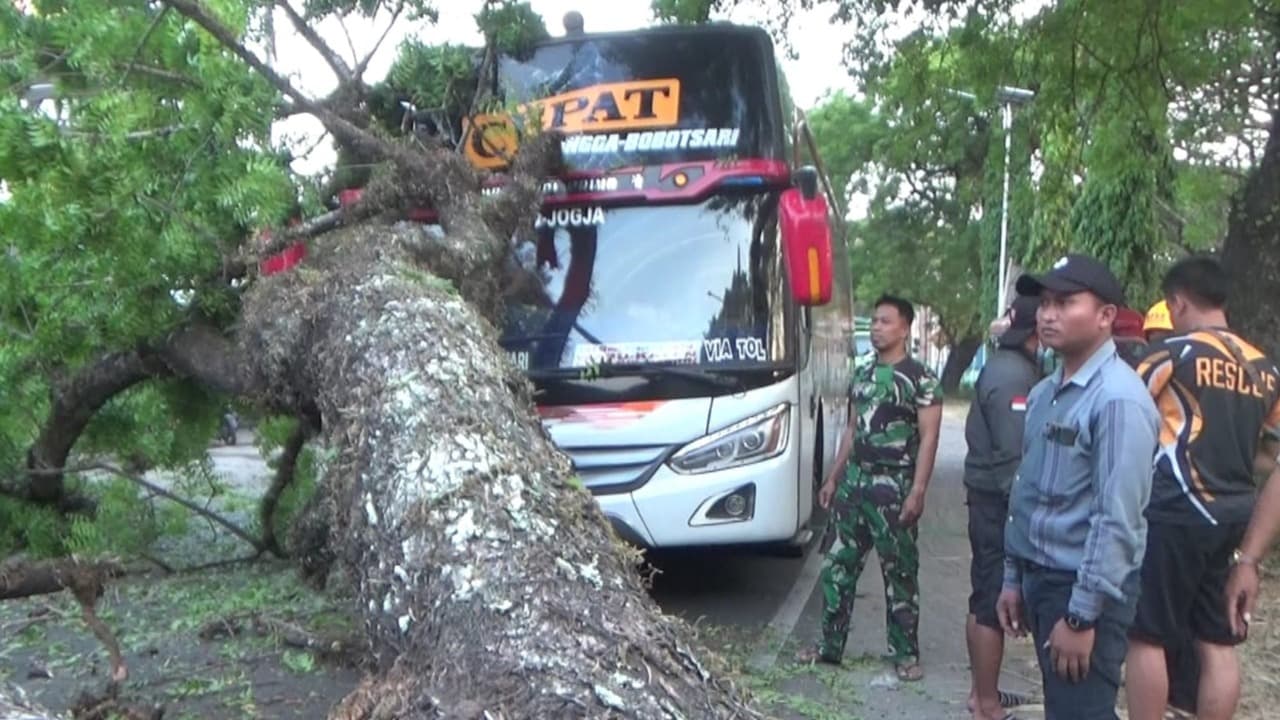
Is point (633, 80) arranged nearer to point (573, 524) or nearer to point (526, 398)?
point (526, 398)

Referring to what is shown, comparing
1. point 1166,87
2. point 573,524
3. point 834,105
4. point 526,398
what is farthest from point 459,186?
point 834,105

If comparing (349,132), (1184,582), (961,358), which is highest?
(349,132)

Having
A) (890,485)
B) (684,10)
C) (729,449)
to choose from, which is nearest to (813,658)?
(890,485)

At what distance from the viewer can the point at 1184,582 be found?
4312 mm

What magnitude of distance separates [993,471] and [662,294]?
2.26 meters

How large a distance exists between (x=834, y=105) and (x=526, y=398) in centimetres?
3405

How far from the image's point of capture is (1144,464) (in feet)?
11.2

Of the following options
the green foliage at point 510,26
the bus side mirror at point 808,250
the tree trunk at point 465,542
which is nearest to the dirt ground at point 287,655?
the tree trunk at point 465,542

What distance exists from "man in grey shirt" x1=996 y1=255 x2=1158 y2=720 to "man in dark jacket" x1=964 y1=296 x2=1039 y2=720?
4.80ft

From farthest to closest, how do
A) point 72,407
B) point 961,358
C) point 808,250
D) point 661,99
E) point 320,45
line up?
point 961,358, point 72,407, point 320,45, point 661,99, point 808,250

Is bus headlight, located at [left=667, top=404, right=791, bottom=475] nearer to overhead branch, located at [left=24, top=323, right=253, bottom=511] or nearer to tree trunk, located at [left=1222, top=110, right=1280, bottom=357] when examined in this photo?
overhead branch, located at [left=24, top=323, right=253, bottom=511]

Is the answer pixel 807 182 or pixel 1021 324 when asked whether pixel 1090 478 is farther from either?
pixel 807 182

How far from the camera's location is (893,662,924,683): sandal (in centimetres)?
593

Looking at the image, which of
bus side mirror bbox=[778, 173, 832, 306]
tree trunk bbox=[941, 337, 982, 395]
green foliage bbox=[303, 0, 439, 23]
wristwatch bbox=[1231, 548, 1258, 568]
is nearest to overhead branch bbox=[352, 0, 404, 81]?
green foliage bbox=[303, 0, 439, 23]
